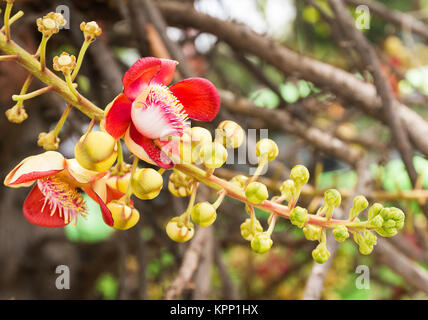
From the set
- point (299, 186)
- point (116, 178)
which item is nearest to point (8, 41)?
point (116, 178)

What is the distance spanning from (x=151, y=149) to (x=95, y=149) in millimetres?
54

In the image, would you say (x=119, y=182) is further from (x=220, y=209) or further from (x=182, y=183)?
(x=220, y=209)

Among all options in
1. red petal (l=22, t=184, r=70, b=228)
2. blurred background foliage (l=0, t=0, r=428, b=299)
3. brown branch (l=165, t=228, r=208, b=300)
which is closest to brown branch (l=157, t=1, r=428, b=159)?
blurred background foliage (l=0, t=0, r=428, b=299)

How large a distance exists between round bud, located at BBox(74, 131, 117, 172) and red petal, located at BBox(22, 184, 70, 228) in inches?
4.5

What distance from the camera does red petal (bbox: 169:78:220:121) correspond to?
0.42 meters

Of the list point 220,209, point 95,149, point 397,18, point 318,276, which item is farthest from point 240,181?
point 397,18

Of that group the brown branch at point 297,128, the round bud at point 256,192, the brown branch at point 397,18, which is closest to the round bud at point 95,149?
the round bud at point 256,192

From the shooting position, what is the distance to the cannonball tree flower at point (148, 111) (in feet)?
1.24

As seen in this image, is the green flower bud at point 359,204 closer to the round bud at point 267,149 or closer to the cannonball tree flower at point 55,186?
the round bud at point 267,149

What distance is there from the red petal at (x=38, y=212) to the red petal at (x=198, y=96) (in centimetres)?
Answer: 17

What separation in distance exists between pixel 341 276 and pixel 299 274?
149mm

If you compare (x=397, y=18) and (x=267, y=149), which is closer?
(x=267, y=149)

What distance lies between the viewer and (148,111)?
15.2 inches
